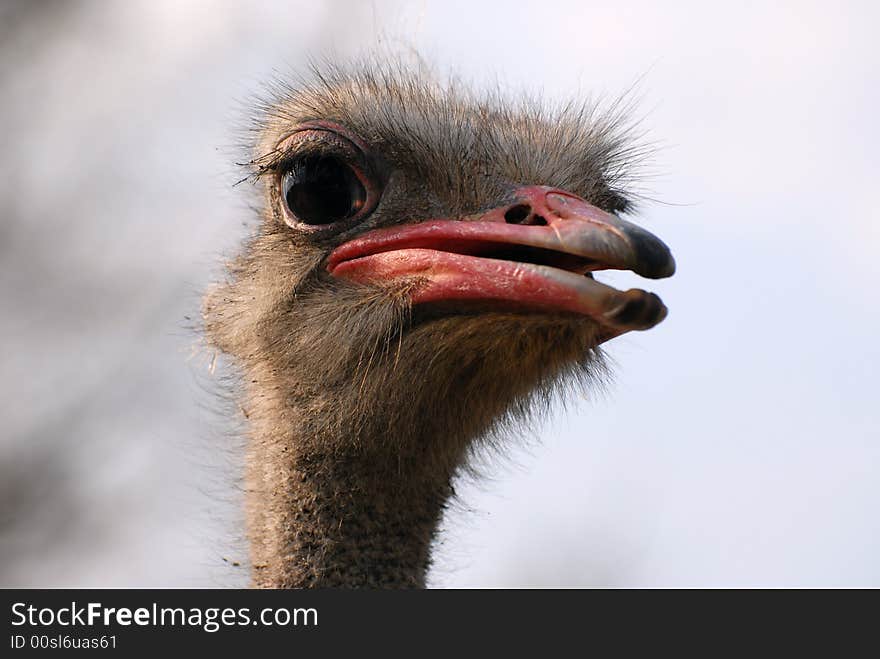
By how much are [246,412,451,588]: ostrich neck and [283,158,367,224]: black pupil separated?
617 mm

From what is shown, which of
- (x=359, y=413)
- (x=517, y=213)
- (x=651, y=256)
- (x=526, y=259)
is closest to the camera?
(x=651, y=256)

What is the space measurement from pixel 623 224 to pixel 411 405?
0.91m

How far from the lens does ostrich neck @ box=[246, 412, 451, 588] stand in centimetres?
339

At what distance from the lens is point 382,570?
341 cm

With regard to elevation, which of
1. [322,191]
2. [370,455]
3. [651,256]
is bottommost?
[651,256]

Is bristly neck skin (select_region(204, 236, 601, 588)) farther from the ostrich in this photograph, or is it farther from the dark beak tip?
the dark beak tip

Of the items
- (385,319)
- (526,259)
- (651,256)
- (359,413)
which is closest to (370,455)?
(359,413)

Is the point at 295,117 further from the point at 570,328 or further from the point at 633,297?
the point at 633,297

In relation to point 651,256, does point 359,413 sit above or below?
above

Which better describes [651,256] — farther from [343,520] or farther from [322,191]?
[343,520]

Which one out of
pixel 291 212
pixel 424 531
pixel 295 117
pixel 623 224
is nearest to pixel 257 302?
pixel 291 212

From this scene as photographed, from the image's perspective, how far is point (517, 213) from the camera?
9.56 ft

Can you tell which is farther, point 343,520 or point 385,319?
point 343,520

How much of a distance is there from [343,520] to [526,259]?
1.02m
